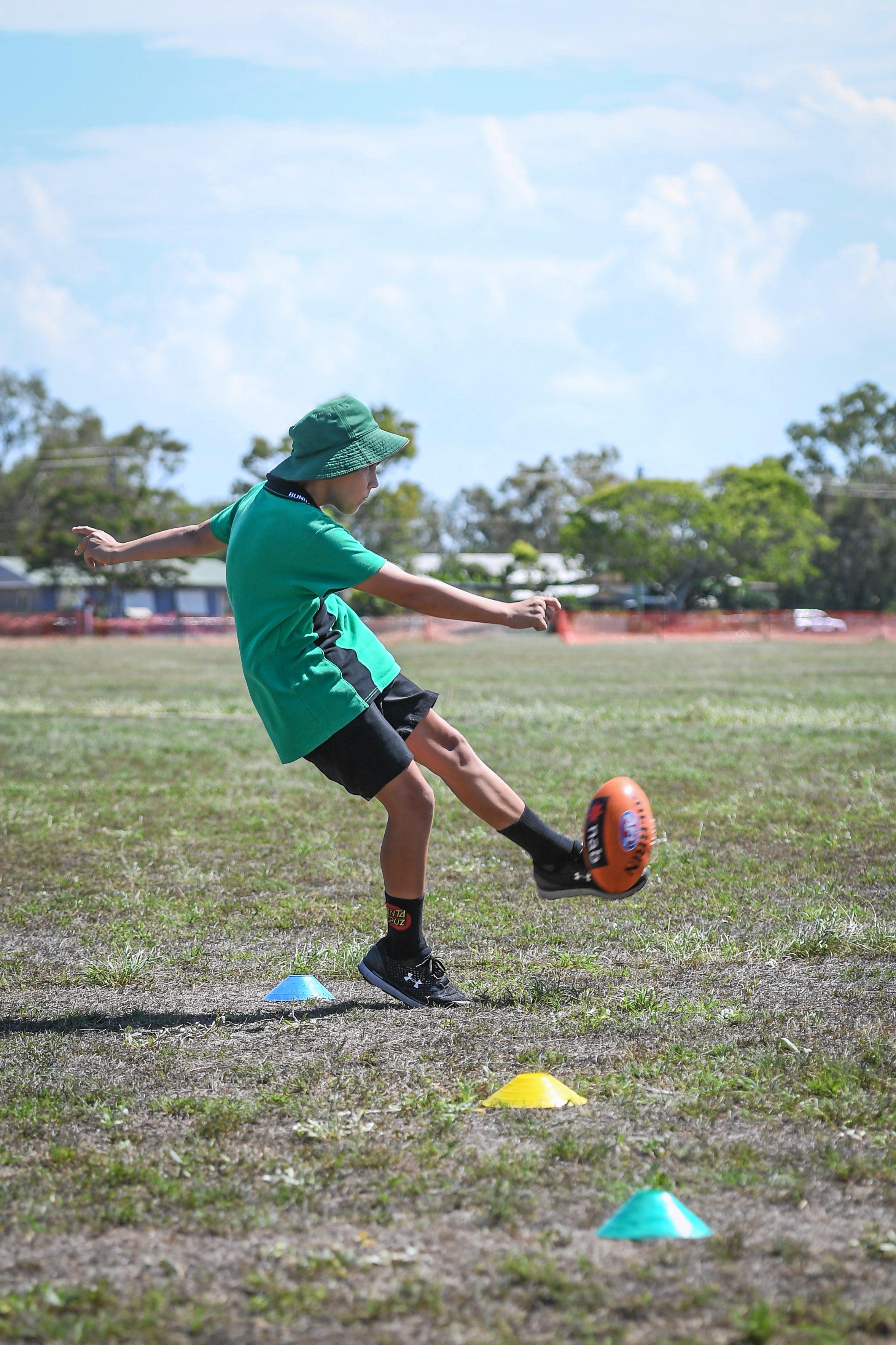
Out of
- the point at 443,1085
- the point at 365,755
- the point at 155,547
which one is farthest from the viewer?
the point at 155,547

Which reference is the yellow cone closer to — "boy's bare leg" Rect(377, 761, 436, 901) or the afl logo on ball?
"boy's bare leg" Rect(377, 761, 436, 901)

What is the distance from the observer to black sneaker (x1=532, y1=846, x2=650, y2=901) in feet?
13.9

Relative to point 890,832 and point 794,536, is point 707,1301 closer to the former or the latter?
point 890,832

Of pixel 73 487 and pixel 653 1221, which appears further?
pixel 73 487

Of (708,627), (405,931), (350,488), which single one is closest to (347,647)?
(350,488)

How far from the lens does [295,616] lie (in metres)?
3.80

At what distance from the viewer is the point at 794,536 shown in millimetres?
75688

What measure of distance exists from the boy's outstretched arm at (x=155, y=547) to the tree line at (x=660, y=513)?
56219 mm

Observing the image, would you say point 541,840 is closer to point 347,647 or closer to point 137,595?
point 347,647

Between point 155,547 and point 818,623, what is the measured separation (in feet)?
189

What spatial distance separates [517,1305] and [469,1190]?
1.56 feet

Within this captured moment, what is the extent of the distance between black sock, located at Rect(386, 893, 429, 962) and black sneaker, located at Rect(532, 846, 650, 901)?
47 centimetres

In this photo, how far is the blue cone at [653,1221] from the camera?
238 cm

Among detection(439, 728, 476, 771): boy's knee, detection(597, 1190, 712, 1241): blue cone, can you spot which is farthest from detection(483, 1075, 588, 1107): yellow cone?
detection(439, 728, 476, 771): boy's knee
